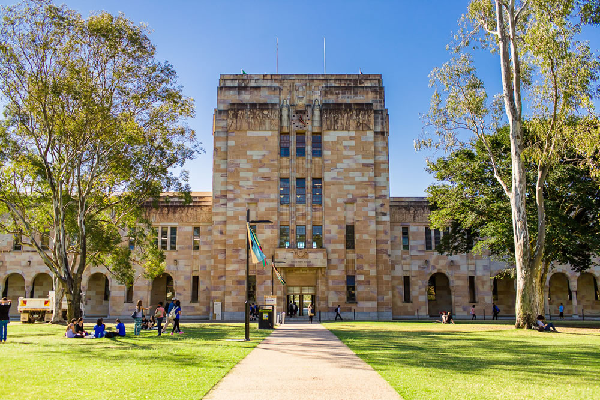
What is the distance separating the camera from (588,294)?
55.8 m

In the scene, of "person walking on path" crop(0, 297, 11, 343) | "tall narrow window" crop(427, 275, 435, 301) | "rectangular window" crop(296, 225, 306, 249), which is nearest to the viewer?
"person walking on path" crop(0, 297, 11, 343)

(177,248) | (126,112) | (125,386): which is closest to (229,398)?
(125,386)

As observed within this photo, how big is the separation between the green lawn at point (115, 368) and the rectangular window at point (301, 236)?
25.8 meters

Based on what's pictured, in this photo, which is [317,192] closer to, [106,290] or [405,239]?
[405,239]

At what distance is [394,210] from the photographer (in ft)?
169

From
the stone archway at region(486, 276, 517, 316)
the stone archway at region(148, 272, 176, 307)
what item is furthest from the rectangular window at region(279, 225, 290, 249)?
the stone archway at region(486, 276, 517, 316)

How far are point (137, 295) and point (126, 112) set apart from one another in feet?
73.2

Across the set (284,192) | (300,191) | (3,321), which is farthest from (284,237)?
(3,321)

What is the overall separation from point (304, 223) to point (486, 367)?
3281 centimetres

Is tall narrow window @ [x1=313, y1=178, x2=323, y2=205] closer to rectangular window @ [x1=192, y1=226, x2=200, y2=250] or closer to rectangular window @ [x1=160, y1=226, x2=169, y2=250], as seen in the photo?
rectangular window @ [x1=192, y1=226, x2=200, y2=250]

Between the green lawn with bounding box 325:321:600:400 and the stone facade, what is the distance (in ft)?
76.5

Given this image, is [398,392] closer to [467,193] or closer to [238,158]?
[467,193]

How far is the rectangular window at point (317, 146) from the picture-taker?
4719cm

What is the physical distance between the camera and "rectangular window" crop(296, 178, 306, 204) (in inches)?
1827
